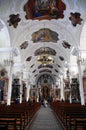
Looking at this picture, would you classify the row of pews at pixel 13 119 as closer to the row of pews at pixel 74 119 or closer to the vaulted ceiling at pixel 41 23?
the row of pews at pixel 74 119

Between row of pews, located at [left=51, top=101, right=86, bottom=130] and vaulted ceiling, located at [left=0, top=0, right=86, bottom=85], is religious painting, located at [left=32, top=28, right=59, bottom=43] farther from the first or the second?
row of pews, located at [left=51, top=101, right=86, bottom=130]

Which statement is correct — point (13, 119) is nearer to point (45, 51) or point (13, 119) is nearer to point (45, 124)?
point (45, 124)

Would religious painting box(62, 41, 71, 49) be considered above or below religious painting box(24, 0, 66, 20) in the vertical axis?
below

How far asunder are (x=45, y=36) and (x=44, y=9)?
7.00 meters

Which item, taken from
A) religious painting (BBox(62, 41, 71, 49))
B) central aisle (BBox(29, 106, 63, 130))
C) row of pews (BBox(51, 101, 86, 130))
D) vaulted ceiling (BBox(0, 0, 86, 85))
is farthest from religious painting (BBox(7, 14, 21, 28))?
row of pews (BBox(51, 101, 86, 130))

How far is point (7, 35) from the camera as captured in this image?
59.6ft

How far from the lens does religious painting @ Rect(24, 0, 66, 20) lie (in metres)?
15.2

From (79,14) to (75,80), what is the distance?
36.2 feet

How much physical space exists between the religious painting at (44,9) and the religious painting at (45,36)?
408cm

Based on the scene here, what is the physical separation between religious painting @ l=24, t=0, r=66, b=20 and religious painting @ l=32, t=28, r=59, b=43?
408cm

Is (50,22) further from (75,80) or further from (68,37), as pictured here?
(75,80)

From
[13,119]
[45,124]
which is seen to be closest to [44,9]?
[45,124]

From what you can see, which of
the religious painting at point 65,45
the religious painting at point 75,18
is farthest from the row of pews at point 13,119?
the religious painting at point 65,45

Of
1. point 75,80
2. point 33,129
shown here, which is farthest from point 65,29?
point 33,129
